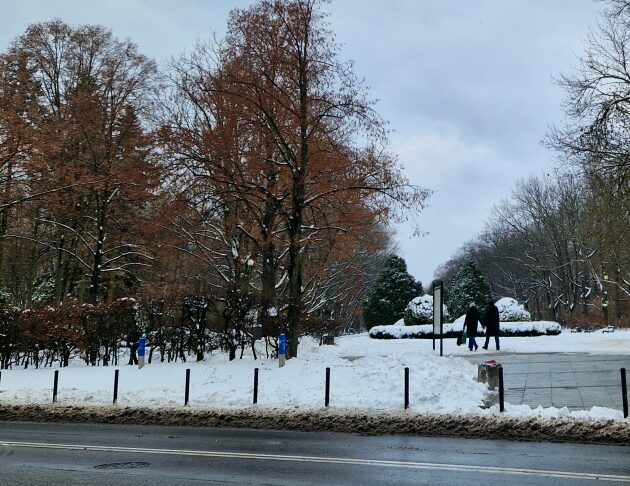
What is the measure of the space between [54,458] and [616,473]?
288 inches

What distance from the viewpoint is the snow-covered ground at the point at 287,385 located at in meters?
12.5

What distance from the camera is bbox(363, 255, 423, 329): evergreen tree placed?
166ft

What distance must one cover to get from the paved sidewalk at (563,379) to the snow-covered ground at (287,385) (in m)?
0.83

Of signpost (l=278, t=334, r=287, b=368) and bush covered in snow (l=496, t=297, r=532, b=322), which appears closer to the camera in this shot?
signpost (l=278, t=334, r=287, b=368)

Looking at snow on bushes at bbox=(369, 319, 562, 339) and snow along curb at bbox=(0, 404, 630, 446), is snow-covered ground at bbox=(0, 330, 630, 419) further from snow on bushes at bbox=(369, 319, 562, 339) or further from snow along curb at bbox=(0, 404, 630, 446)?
snow on bushes at bbox=(369, 319, 562, 339)

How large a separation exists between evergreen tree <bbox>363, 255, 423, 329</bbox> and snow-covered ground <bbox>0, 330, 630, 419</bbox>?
30921mm

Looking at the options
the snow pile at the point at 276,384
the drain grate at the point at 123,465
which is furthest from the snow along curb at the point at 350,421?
the drain grate at the point at 123,465

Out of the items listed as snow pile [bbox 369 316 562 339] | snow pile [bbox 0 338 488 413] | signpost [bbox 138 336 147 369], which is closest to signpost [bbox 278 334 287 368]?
snow pile [bbox 0 338 488 413]

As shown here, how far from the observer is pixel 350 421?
1149 cm

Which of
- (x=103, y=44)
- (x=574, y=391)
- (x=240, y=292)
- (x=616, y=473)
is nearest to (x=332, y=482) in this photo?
(x=616, y=473)

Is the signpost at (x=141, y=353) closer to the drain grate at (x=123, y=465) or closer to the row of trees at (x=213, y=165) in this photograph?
the row of trees at (x=213, y=165)

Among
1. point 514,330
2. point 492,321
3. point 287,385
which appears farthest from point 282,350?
point 514,330

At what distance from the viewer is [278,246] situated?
24031 mm

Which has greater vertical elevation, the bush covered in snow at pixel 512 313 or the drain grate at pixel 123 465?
the bush covered in snow at pixel 512 313
